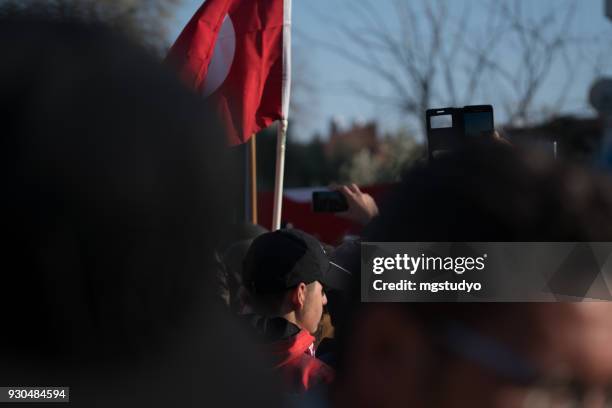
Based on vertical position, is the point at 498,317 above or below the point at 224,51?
below

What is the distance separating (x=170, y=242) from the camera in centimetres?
67

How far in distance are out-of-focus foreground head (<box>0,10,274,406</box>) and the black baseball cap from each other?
2233 millimetres

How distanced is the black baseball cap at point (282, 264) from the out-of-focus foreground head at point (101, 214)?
2.23 meters

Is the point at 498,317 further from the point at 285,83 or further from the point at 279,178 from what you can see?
the point at 285,83

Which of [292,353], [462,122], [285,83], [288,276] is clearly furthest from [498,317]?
[285,83]

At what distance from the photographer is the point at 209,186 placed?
2.26ft

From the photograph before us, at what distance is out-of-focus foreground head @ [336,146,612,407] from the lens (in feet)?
2.63

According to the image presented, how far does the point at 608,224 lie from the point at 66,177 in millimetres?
529

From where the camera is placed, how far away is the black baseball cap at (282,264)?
9.75 ft

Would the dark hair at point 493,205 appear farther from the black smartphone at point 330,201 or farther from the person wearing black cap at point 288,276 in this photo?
the black smartphone at point 330,201

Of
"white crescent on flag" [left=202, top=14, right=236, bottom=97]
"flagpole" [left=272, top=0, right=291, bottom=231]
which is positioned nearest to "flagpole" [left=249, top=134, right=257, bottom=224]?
"flagpole" [left=272, top=0, right=291, bottom=231]

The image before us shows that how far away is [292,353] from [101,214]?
1.92m

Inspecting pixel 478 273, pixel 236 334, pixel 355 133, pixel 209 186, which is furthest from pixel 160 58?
pixel 355 133

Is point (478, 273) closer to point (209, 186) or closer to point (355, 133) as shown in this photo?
point (209, 186)
